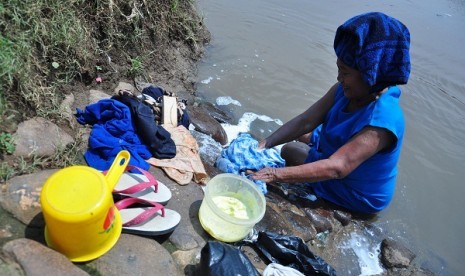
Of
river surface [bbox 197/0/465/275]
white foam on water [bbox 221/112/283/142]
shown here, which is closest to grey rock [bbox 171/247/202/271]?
white foam on water [bbox 221/112/283/142]

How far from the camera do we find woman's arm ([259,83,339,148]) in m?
4.05

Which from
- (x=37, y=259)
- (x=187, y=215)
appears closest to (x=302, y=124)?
(x=187, y=215)

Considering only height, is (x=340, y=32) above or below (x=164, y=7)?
above

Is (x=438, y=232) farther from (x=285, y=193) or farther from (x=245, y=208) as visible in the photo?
(x=245, y=208)

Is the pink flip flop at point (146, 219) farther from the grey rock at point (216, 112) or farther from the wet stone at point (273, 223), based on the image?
the grey rock at point (216, 112)

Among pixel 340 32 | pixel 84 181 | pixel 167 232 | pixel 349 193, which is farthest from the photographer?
pixel 349 193

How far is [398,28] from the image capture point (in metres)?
2.73

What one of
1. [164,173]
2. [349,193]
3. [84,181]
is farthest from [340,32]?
[84,181]

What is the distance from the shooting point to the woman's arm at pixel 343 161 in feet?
10.1

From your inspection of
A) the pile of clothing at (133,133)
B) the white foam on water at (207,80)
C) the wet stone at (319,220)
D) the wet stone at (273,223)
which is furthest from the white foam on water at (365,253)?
the white foam on water at (207,80)

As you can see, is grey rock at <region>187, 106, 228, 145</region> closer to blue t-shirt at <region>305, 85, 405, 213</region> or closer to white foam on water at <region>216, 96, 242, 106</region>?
white foam on water at <region>216, 96, 242, 106</region>

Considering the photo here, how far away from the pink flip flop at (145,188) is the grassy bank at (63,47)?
842mm

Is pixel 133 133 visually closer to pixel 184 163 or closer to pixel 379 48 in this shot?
pixel 184 163

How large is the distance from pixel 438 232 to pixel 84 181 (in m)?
3.99
